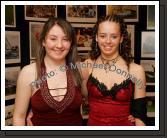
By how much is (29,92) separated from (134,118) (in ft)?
1.62

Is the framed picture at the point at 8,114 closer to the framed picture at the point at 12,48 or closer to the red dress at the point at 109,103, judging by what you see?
the framed picture at the point at 12,48

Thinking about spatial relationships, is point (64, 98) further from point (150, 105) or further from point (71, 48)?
point (150, 105)

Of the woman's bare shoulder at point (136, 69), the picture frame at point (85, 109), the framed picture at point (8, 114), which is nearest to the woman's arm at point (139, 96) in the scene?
the woman's bare shoulder at point (136, 69)

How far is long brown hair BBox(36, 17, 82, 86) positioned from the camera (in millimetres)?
1197

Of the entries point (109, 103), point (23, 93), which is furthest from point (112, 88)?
point (23, 93)

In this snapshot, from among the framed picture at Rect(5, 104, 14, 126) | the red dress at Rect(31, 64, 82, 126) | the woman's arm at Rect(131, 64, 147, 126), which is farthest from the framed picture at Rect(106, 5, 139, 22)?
the framed picture at Rect(5, 104, 14, 126)

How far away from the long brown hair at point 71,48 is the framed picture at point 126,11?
19cm

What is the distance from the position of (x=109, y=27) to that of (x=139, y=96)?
0.34 m

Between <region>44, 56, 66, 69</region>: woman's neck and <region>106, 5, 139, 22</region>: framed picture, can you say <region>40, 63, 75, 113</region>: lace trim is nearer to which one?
<region>44, 56, 66, 69</region>: woman's neck

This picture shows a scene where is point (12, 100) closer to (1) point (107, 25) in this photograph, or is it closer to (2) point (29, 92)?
(2) point (29, 92)

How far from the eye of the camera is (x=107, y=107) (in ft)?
3.96

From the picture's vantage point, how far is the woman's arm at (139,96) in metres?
1.22

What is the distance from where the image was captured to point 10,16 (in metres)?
1.22
